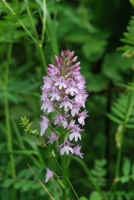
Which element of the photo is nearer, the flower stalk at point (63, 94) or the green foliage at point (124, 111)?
the flower stalk at point (63, 94)

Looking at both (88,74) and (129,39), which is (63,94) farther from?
(88,74)

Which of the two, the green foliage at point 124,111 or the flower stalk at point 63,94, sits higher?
the flower stalk at point 63,94

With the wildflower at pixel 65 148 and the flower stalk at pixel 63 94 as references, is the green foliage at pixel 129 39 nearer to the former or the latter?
the flower stalk at pixel 63 94

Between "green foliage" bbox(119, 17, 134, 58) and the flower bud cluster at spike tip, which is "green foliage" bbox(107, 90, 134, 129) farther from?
the flower bud cluster at spike tip

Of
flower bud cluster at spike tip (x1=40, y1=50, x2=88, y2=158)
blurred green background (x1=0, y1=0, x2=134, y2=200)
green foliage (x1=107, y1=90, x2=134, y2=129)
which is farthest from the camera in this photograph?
blurred green background (x1=0, y1=0, x2=134, y2=200)

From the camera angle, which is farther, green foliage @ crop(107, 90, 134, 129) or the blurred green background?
the blurred green background

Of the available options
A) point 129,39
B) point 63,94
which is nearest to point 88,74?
point 129,39

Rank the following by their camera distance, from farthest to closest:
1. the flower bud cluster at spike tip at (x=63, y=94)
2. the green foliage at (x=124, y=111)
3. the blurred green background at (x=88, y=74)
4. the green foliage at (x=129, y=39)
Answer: the blurred green background at (x=88, y=74), the green foliage at (x=124, y=111), the green foliage at (x=129, y=39), the flower bud cluster at spike tip at (x=63, y=94)

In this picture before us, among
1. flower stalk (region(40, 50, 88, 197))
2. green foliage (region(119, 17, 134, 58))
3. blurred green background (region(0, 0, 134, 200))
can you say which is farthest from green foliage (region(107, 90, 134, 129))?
flower stalk (region(40, 50, 88, 197))

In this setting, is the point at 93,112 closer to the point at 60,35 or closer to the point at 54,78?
the point at 60,35

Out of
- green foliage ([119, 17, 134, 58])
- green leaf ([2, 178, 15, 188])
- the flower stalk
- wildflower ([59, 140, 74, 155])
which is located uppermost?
green foliage ([119, 17, 134, 58])

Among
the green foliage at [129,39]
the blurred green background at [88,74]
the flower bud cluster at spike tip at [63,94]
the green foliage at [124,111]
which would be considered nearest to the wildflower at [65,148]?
the flower bud cluster at spike tip at [63,94]
